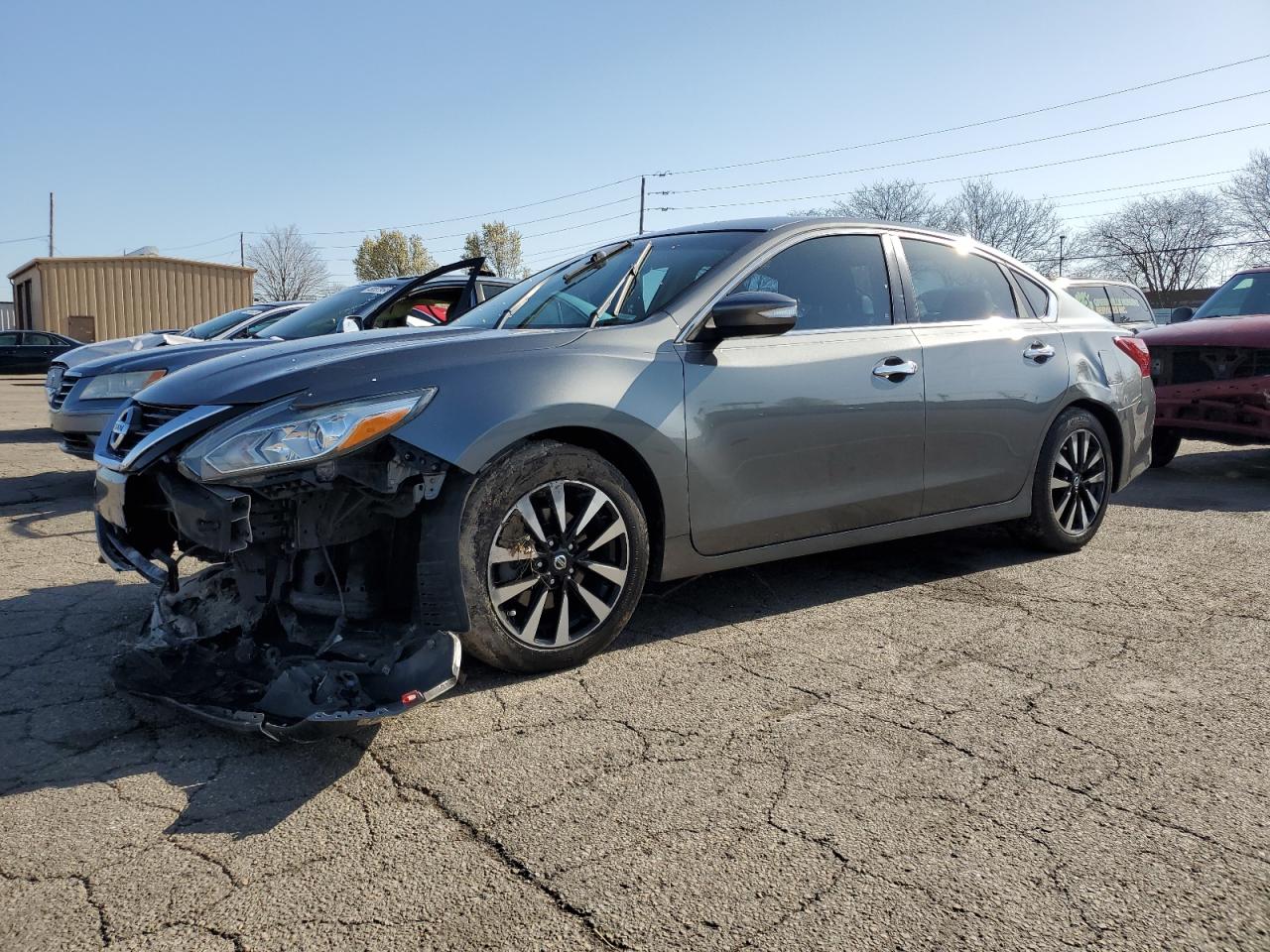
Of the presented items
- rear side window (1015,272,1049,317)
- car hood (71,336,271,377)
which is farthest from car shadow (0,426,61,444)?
rear side window (1015,272,1049,317)

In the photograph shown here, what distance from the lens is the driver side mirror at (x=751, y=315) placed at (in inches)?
142

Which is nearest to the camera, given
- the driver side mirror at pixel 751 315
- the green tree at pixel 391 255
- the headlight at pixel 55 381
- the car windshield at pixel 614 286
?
the driver side mirror at pixel 751 315

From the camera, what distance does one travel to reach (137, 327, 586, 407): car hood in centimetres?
306

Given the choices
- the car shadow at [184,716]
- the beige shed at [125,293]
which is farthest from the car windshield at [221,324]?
A: the beige shed at [125,293]

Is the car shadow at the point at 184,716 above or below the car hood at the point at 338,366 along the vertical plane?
below

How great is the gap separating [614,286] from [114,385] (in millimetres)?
4797

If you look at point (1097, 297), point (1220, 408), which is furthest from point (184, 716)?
→ point (1097, 297)

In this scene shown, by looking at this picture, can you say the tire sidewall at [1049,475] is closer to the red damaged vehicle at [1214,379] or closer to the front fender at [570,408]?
the front fender at [570,408]

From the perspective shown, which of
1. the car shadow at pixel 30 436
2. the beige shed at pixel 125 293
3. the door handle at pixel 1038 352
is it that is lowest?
the car shadow at pixel 30 436

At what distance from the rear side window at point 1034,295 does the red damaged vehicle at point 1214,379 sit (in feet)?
7.93

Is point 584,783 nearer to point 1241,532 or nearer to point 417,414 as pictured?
point 417,414

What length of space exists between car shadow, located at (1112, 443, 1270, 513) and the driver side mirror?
14.1 ft

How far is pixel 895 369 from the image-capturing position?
4.25 meters

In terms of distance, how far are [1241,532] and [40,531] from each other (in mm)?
7008
